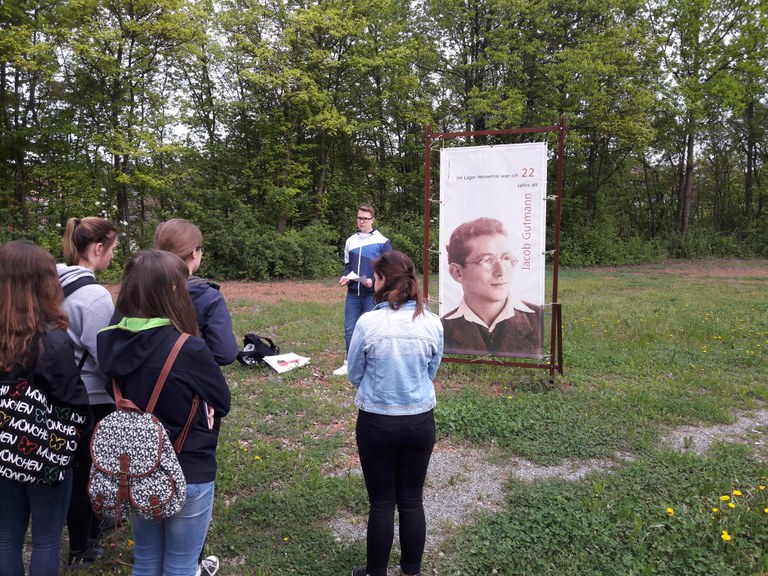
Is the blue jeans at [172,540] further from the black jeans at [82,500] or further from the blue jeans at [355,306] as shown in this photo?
the blue jeans at [355,306]

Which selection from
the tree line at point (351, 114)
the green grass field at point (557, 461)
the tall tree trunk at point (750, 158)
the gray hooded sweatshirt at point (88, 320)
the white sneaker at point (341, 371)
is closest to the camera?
the gray hooded sweatshirt at point (88, 320)

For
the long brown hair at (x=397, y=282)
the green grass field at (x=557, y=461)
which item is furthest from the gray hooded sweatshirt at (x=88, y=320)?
the long brown hair at (x=397, y=282)

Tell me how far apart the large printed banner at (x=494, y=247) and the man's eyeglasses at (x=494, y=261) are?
0.01m

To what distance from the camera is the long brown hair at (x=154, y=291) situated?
199 centimetres

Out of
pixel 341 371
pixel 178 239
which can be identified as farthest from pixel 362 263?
pixel 178 239

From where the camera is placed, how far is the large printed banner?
5738mm

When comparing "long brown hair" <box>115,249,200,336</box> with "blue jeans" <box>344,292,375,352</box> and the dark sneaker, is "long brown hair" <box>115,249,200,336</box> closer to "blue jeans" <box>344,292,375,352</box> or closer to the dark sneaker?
the dark sneaker

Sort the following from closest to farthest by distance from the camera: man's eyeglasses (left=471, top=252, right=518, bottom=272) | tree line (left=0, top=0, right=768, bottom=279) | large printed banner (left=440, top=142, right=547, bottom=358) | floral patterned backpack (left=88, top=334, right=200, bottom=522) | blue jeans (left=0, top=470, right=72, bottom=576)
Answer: floral patterned backpack (left=88, top=334, right=200, bottom=522) → blue jeans (left=0, top=470, right=72, bottom=576) → large printed banner (left=440, top=142, right=547, bottom=358) → man's eyeglasses (left=471, top=252, right=518, bottom=272) → tree line (left=0, top=0, right=768, bottom=279)

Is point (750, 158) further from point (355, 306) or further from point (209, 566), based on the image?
point (209, 566)

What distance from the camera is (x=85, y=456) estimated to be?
2.65 metres

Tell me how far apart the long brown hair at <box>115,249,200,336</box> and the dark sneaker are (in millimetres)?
1757

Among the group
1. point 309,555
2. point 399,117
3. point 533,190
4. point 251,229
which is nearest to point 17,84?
point 251,229

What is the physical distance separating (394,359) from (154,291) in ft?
3.57

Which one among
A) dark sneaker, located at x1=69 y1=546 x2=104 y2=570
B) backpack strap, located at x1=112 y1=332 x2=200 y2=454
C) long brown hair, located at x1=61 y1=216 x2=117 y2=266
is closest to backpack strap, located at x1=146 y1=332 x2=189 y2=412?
backpack strap, located at x1=112 y1=332 x2=200 y2=454
